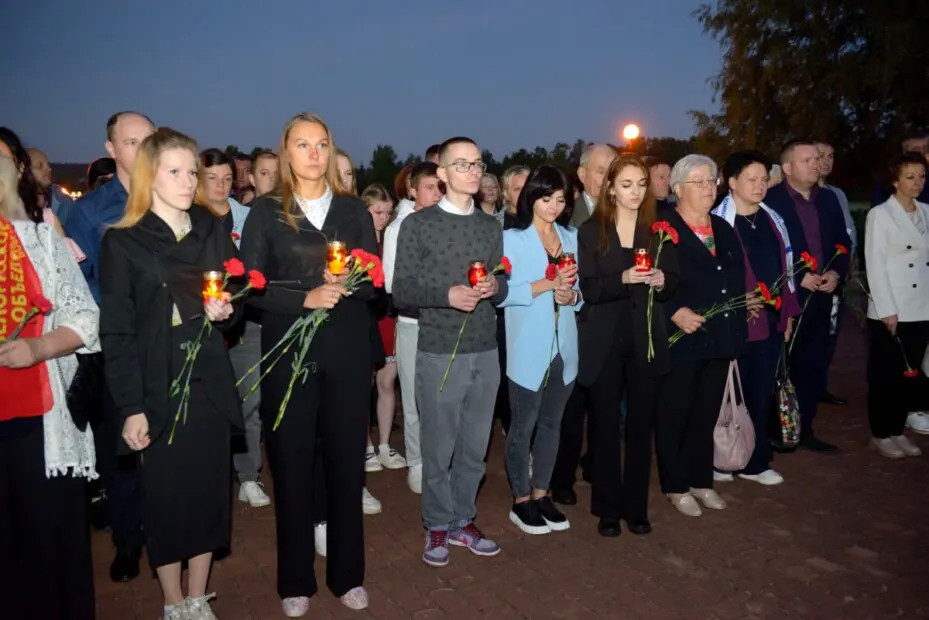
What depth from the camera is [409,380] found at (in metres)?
6.44

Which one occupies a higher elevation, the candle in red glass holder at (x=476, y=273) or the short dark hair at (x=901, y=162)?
the short dark hair at (x=901, y=162)

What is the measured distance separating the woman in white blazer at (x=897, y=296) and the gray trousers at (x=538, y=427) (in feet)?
11.5

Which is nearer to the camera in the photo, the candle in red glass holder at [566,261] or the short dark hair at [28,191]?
the short dark hair at [28,191]

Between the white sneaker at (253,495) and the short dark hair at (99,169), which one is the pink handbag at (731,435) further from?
the short dark hair at (99,169)

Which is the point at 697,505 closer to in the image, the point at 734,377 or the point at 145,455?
the point at 734,377

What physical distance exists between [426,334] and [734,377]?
2789mm

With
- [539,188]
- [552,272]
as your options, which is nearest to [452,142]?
[539,188]

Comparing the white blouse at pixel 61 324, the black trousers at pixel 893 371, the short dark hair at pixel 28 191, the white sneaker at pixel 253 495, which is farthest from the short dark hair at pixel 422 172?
the black trousers at pixel 893 371

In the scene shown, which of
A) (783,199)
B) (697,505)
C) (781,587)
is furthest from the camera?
(783,199)

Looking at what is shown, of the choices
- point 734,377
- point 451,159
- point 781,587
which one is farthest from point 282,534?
point 734,377

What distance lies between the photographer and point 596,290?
211 inches

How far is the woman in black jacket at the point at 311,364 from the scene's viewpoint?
434cm

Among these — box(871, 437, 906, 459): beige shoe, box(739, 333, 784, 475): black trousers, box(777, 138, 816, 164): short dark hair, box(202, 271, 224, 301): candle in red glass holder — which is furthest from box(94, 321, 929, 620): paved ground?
box(777, 138, 816, 164): short dark hair

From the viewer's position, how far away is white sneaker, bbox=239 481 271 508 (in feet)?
20.4
